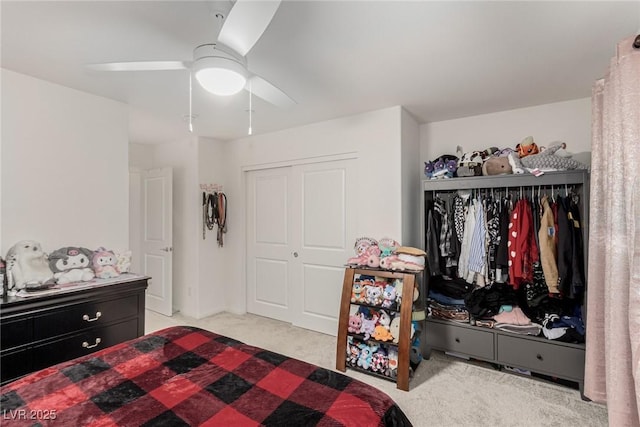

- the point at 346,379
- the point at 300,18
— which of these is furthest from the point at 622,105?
the point at 346,379

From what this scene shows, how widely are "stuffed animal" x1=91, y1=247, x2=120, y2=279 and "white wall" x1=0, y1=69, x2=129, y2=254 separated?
0.19 meters

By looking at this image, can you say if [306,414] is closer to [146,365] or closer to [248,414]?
[248,414]

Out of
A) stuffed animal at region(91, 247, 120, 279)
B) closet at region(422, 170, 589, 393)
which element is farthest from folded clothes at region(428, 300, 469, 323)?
stuffed animal at region(91, 247, 120, 279)

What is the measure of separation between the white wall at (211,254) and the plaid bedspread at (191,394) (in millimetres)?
2466

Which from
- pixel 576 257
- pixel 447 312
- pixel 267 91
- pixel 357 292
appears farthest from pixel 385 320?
pixel 267 91

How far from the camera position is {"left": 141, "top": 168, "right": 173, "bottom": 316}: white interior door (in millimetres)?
3908

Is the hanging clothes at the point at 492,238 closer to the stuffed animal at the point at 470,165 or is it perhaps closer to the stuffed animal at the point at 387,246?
the stuffed animal at the point at 470,165

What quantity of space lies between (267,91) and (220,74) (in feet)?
1.14

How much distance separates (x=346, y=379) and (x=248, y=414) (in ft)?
1.40

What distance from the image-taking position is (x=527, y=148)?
2633 millimetres

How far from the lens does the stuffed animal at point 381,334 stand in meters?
A: 2.46

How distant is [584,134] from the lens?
2.70 metres

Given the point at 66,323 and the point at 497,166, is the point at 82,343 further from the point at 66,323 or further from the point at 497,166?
the point at 497,166

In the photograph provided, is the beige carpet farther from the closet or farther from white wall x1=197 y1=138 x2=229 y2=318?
white wall x1=197 y1=138 x2=229 y2=318
